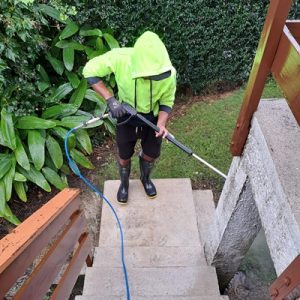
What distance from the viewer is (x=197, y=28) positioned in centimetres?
507

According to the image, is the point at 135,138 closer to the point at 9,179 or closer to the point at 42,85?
the point at 9,179

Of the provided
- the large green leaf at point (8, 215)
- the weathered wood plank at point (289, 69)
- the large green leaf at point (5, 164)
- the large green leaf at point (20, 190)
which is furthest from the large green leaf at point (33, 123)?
the weathered wood plank at point (289, 69)

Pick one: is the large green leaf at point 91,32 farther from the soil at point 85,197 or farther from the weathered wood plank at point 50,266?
the weathered wood plank at point 50,266

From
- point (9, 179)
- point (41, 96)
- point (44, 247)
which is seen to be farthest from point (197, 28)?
point (44, 247)

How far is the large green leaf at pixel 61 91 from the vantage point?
4.68 metres

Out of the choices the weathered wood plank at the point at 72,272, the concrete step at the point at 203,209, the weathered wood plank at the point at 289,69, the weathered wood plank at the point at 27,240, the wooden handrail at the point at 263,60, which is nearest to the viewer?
the weathered wood plank at the point at 27,240

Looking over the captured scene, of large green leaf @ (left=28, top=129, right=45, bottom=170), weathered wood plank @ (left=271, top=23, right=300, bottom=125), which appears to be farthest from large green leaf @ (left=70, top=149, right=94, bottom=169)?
weathered wood plank @ (left=271, top=23, right=300, bottom=125)

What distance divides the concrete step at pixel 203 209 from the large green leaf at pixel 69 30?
101 inches

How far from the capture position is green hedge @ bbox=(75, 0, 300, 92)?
4762mm

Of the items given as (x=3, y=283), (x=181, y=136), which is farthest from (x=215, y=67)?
(x=3, y=283)

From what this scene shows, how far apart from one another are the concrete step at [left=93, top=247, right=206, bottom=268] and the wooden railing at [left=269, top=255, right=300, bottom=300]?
1679 millimetres

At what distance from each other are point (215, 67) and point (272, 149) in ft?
12.3

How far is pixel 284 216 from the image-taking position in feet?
6.07

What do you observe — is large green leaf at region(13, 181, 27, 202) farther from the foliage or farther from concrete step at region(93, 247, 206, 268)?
concrete step at region(93, 247, 206, 268)
